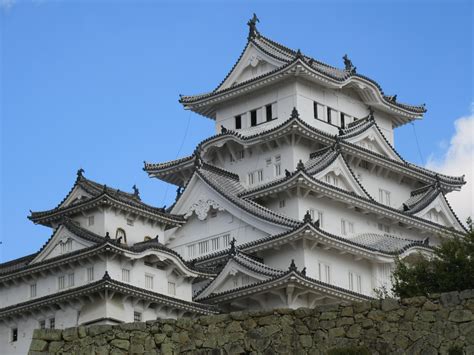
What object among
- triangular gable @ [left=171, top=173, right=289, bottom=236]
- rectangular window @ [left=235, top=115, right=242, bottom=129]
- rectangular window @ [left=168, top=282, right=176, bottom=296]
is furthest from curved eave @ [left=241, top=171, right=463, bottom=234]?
rectangular window @ [left=168, top=282, right=176, bottom=296]

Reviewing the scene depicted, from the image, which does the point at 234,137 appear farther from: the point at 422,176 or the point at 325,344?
the point at 325,344

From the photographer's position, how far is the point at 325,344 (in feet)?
82.8

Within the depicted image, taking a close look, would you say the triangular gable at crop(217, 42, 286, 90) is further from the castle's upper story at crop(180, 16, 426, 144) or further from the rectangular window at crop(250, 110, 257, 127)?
the rectangular window at crop(250, 110, 257, 127)

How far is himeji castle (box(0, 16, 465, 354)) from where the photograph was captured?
5634 cm

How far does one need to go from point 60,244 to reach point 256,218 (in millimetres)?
10308

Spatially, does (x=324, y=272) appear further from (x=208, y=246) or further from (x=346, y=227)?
(x=208, y=246)

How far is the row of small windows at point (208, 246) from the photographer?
211ft

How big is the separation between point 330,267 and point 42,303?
574 inches

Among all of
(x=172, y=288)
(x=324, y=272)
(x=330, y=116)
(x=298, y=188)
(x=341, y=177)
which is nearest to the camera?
(x=172, y=288)

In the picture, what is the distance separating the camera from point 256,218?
62219 mm

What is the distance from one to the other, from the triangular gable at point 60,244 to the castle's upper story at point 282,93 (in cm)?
1633

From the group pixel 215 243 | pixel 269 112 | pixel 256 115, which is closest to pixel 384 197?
pixel 269 112

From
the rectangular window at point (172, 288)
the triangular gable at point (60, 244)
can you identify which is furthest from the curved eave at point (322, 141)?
the triangular gable at point (60, 244)

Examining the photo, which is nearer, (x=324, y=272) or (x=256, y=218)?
(x=324, y=272)
